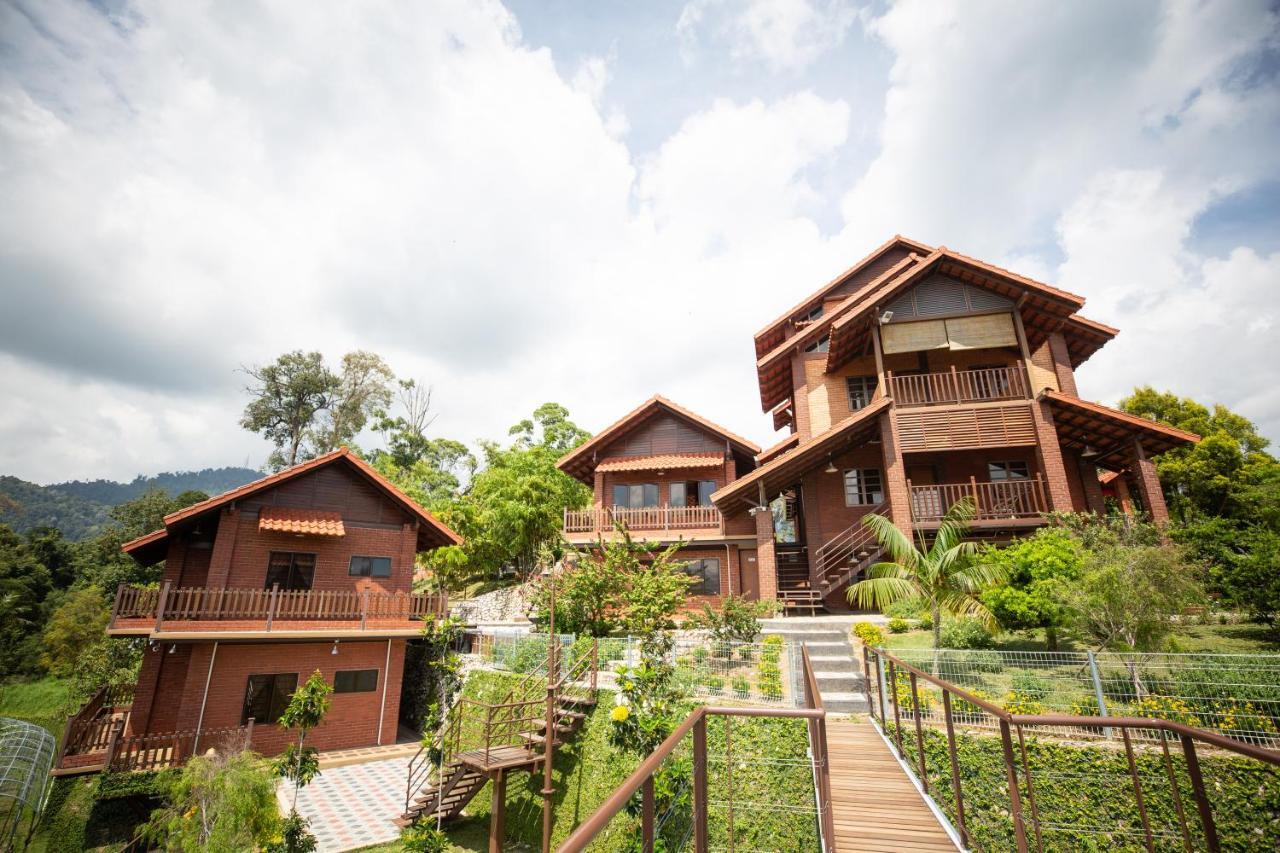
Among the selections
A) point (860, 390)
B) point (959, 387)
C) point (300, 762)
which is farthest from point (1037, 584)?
point (300, 762)

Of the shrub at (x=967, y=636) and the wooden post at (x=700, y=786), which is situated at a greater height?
the shrub at (x=967, y=636)

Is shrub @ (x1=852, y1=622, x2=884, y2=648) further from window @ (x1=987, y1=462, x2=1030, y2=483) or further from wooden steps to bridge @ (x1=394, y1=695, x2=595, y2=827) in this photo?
window @ (x1=987, y1=462, x2=1030, y2=483)

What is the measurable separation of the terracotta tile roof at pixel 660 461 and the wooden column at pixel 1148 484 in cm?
1257

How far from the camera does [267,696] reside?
1584cm

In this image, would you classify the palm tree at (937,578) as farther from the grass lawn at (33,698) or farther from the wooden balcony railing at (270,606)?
the grass lawn at (33,698)

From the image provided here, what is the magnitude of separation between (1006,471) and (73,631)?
4914 centimetres

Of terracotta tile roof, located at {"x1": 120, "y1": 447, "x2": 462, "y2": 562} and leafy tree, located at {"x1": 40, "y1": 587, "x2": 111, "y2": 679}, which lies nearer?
terracotta tile roof, located at {"x1": 120, "y1": 447, "x2": 462, "y2": 562}

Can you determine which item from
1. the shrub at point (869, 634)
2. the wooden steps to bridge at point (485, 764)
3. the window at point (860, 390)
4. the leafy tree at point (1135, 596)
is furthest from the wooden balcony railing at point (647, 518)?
the leafy tree at point (1135, 596)

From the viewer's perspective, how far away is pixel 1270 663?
8297 millimetres

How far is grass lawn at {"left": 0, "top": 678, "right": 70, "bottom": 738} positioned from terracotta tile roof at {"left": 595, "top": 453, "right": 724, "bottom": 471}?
98.5ft

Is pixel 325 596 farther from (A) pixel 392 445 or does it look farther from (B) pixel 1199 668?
(A) pixel 392 445

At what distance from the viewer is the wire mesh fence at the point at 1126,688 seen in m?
7.86

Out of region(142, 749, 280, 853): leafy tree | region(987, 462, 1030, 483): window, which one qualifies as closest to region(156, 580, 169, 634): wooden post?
region(142, 749, 280, 853): leafy tree

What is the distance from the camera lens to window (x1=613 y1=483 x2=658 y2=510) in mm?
23078
